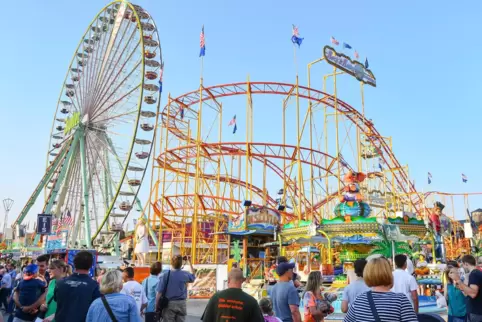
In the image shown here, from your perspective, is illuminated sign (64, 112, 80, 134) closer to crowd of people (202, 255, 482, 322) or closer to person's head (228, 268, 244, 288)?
crowd of people (202, 255, 482, 322)

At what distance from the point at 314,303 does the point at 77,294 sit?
206 centimetres

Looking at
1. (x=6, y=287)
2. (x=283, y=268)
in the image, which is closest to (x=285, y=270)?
(x=283, y=268)

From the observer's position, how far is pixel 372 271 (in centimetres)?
267

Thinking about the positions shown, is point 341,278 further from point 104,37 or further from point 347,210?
point 104,37

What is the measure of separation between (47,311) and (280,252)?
12307 mm

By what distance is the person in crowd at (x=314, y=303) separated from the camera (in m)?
4.27

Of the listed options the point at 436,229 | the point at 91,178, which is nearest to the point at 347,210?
the point at 436,229

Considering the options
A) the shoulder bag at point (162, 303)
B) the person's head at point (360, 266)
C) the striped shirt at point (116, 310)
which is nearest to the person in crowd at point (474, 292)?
the person's head at point (360, 266)

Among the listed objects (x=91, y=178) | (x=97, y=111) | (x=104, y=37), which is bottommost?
(x=91, y=178)

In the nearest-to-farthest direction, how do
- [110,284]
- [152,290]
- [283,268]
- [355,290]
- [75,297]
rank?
[110,284] < [75,297] < [355,290] < [283,268] < [152,290]

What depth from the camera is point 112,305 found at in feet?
10.8

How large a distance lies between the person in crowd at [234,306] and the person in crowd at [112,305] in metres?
→ 0.55

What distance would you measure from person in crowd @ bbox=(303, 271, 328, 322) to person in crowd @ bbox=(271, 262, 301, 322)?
143 mm

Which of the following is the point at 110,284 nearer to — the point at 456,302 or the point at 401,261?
the point at 401,261
